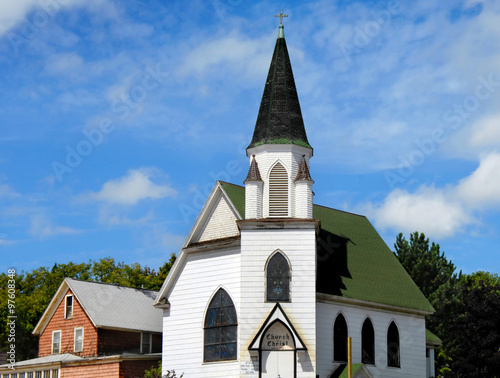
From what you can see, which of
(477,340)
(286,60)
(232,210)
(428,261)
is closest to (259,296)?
(232,210)

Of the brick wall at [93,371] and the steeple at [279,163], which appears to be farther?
the brick wall at [93,371]

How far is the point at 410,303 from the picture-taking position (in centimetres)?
4250

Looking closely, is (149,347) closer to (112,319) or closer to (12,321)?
(112,319)

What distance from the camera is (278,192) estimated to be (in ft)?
124

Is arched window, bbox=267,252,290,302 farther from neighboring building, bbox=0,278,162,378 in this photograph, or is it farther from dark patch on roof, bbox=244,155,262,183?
neighboring building, bbox=0,278,162,378

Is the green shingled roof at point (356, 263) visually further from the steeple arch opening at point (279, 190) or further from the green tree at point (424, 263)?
the green tree at point (424, 263)

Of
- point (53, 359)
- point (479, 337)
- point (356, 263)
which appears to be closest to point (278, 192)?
point (356, 263)

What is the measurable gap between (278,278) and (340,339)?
5.34 metres

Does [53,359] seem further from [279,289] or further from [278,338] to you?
[279,289]

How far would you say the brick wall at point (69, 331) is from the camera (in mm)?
45897

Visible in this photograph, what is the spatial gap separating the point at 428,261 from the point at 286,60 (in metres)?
25.5

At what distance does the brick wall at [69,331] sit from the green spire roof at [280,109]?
51.7 feet

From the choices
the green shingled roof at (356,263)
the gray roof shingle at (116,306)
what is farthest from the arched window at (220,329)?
the gray roof shingle at (116,306)

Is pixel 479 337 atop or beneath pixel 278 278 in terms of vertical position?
beneath
